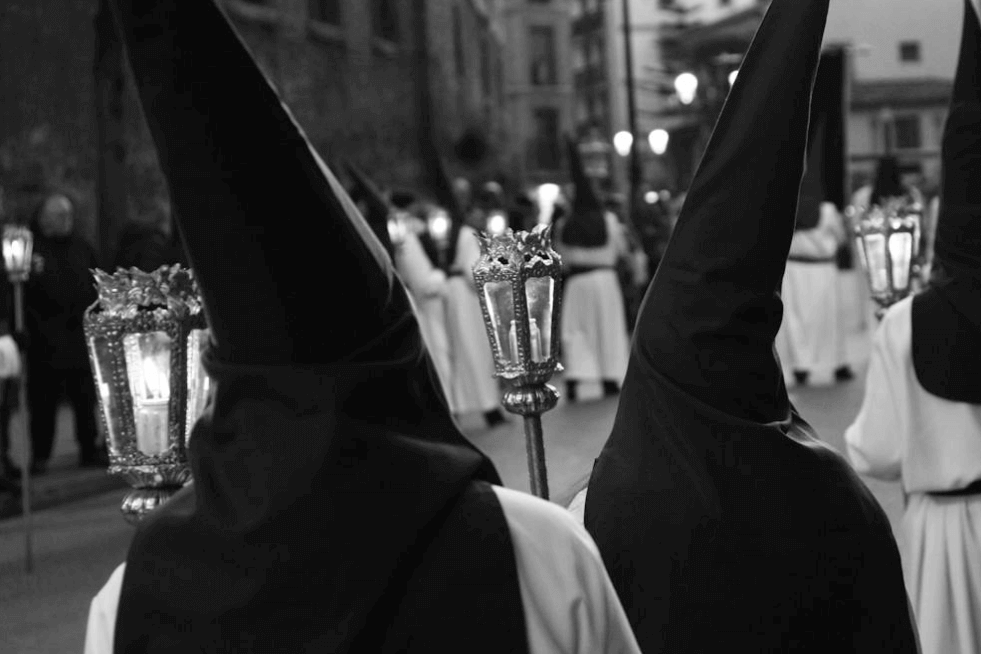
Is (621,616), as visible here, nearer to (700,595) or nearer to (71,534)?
(700,595)

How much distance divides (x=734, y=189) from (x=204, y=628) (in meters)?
1.11

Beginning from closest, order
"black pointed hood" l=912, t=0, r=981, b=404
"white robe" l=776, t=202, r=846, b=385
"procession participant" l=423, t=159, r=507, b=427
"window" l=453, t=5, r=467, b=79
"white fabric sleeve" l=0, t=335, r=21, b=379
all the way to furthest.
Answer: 1. "black pointed hood" l=912, t=0, r=981, b=404
2. "white fabric sleeve" l=0, t=335, r=21, b=379
3. "procession participant" l=423, t=159, r=507, b=427
4. "white robe" l=776, t=202, r=846, b=385
5. "window" l=453, t=5, r=467, b=79

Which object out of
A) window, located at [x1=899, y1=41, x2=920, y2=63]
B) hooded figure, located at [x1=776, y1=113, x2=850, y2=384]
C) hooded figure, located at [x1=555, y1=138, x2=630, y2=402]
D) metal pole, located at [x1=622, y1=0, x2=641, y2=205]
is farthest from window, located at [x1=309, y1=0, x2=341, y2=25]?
window, located at [x1=899, y1=41, x2=920, y2=63]

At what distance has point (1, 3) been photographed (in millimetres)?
14547

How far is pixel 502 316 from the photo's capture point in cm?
391

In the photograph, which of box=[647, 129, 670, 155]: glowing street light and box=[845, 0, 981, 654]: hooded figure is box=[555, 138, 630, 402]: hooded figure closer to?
box=[845, 0, 981, 654]: hooded figure

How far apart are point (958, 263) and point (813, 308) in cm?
1034

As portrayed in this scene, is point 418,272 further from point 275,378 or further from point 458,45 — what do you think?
point 458,45

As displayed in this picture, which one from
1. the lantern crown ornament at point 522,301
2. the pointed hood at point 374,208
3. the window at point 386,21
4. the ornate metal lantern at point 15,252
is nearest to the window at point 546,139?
the window at point 386,21

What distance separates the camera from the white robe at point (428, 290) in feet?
43.3

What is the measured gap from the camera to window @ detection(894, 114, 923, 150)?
55.9 metres

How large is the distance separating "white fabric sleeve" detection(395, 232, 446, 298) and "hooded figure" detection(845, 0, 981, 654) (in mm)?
8391

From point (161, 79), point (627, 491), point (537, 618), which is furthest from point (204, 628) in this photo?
point (627, 491)

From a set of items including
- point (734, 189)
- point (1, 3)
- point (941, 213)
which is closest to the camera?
point (734, 189)
